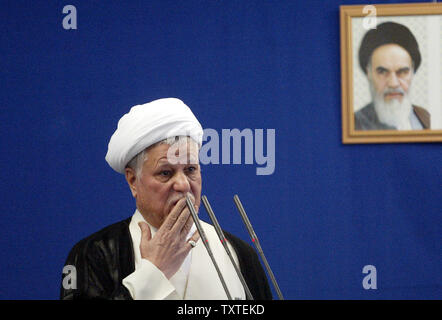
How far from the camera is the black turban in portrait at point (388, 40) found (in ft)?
6.70

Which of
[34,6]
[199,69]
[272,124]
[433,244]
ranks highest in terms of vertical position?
[34,6]

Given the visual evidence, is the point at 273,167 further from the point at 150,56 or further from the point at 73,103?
the point at 73,103

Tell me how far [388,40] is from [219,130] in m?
0.69

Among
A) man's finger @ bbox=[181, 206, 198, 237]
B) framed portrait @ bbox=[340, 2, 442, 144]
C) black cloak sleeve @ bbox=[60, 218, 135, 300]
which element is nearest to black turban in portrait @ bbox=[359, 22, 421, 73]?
framed portrait @ bbox=[340, 2, 442, 144]

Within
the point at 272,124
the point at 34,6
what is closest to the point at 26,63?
the point at 34,6

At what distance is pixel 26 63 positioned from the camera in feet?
6.86

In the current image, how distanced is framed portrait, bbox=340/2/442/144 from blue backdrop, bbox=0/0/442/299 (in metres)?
0.05

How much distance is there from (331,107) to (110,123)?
80cm

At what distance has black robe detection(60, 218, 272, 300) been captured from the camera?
1.53 metres

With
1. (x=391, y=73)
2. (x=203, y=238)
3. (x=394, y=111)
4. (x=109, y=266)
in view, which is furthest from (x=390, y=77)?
(x=109, y=266)

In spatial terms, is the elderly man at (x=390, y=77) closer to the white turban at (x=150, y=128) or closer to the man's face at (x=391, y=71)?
the man's face at (x=391, y=71)

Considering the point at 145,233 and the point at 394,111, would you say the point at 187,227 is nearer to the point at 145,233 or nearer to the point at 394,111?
the point at 145,233

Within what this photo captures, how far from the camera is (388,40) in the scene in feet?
6.73

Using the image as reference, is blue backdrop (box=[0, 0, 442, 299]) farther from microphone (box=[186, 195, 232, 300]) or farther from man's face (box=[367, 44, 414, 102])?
microphone (box=[186, 195, 232, 300])
